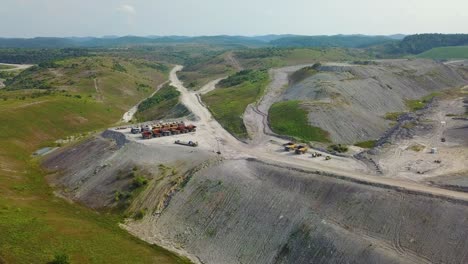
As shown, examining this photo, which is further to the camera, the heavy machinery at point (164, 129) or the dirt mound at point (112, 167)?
the heavy machinery at point (164, 129)

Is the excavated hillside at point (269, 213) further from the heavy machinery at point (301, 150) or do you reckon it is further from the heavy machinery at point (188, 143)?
the heavy machinery at point (301, 150)

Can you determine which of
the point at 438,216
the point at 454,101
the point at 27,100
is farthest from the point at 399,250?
the point at 27,100

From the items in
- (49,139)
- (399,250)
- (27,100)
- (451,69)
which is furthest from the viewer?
(451,69)

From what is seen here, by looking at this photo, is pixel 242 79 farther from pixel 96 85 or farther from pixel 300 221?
pixel 300 221

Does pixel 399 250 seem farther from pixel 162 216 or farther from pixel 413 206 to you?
pixel 162 216

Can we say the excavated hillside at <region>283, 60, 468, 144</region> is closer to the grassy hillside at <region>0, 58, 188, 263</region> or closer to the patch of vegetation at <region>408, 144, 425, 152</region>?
the patch of vegetation at <region>408, 144, 425, 152</region>

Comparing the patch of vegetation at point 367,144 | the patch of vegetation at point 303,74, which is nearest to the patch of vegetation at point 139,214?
the patch of vegetation at point 367,144

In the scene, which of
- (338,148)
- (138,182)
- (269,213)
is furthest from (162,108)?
(269,213)
